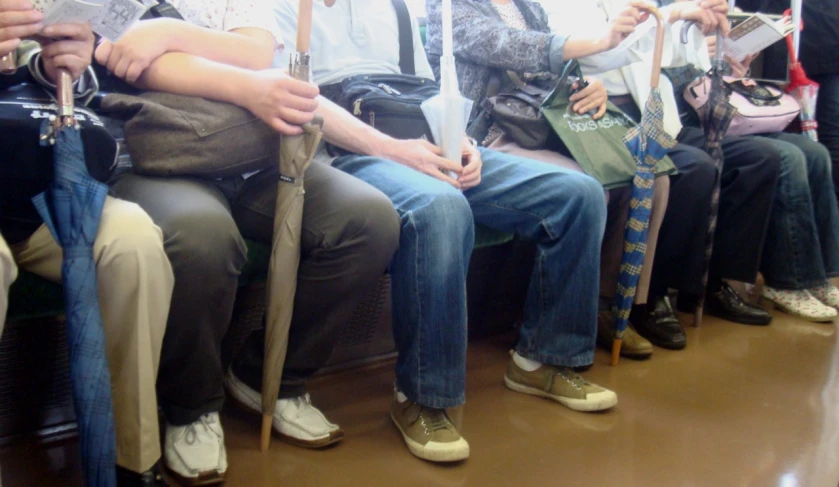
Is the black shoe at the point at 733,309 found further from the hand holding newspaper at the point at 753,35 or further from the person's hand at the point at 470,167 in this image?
the person's hand at the point at 470,167

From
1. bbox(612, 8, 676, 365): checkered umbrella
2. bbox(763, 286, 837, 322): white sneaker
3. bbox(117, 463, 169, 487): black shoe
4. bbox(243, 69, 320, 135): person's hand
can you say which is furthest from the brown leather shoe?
bbox(117, 463, 169, 487): black shoe

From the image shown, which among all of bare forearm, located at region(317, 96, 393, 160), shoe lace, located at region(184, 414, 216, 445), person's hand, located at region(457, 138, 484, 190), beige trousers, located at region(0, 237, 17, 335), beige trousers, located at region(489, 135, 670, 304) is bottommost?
shoe lace, located at region(184, 414, 216, 445)

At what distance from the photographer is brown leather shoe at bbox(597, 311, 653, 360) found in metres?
2.01

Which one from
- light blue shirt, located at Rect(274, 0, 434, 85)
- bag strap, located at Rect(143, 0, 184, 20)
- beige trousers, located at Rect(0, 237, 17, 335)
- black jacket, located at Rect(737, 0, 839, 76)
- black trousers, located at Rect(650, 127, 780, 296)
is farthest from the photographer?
black jacket, located at Rect(737, 0, 839, 76)

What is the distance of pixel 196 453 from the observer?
1.24 m

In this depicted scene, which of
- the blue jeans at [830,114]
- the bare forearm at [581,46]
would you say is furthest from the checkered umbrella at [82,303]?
the blue jeans at [830,114]

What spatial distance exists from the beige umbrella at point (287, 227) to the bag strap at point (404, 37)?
0.54 metres

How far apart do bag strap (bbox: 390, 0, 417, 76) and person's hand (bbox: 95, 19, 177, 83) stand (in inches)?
28.3

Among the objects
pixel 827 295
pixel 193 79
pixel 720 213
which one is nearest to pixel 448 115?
pixel 193 79

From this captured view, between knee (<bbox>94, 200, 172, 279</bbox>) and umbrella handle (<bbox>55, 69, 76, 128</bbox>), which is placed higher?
umbrella handle (<bbox>55, 69, 76, 128</bbox>)

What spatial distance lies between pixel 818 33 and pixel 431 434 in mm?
2623

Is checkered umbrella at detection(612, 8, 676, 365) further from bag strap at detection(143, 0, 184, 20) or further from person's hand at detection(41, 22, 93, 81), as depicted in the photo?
person's hand at detection(41, 22, 93, 81)

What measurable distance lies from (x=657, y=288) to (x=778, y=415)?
0.54m

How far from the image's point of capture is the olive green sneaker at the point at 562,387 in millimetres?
1658
